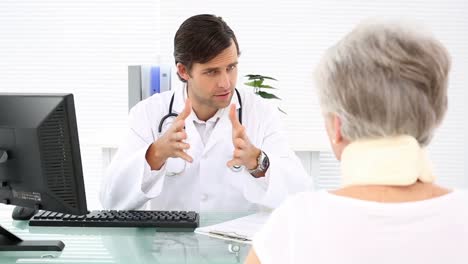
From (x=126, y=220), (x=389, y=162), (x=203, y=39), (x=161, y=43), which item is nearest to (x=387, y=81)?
(x=389, y=162)

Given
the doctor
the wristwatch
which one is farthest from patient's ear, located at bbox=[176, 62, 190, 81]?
the wristwatch

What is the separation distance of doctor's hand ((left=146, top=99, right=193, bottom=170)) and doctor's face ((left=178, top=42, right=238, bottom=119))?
0.19 metres

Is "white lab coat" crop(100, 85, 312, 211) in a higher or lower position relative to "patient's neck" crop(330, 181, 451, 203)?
lower

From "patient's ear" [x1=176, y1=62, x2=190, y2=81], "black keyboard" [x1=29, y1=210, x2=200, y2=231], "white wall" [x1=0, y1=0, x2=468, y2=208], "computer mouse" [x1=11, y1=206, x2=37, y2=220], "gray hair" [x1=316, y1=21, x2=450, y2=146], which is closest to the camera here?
"gray hair" [x1=316, y1=21, x2=450, y2=146]

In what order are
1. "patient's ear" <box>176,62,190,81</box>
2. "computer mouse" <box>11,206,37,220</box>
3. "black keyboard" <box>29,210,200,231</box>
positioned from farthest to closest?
1. "patient's ear" <box>176,62,190,81</box>
2. "computer mouse" <box>11,206,37,220</box>
3. "black keyboard" <box>29,210,200,231</box>

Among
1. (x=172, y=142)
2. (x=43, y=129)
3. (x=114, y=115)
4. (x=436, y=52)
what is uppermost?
(x=436, y=52)

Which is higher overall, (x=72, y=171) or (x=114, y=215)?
(x=72, y=171)

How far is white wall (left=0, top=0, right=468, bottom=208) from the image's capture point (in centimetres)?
375

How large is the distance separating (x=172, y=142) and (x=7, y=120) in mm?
589

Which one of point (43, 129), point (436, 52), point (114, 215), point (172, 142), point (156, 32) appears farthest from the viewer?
point (156, 32)

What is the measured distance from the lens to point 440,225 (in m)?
0.89

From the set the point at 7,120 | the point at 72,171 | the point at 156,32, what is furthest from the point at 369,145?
the point at 156,32

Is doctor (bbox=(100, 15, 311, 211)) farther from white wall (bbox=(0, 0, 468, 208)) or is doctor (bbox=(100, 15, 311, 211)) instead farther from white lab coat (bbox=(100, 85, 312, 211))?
white wall (bbox=(0, 0, 468, 208))

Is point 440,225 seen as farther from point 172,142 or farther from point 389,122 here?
point 172,142
